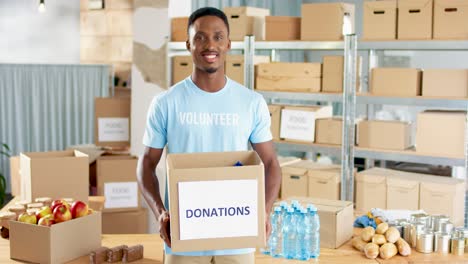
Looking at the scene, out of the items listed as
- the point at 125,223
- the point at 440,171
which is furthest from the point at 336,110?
the point at 125,223

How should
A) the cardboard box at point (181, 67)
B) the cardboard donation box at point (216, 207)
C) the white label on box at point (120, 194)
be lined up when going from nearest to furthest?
the cardboard donation box at point (216, 207) < the white label on box at point (120, 194) < the cardboard box at point (181, 67)

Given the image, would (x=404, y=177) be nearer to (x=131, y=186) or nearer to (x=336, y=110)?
(x=131, y=186)

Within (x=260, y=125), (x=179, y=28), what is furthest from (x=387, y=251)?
(x=179, y=28)

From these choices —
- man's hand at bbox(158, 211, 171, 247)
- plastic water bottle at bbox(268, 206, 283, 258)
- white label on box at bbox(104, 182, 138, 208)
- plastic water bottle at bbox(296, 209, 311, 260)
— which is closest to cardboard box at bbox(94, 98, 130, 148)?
white label on box at bbox(104, 182, 138, 208)

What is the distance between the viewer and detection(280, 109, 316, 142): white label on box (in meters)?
4.30

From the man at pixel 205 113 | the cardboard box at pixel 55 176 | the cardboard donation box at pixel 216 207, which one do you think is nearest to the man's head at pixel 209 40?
the man at pixel 205 113

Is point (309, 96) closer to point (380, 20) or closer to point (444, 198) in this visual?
point (380, 20)

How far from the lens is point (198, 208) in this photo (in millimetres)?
1790

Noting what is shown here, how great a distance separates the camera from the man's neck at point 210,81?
2015 millimetres

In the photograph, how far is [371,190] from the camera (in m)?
4.00

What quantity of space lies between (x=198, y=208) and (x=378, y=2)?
8.45 feet

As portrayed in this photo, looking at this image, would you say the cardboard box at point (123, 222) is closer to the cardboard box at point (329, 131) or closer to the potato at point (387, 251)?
the cardboard box at point (329, 131)

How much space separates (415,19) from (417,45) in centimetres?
16

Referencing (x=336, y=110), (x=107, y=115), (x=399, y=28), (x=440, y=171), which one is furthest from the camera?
(x=336, y=110)
